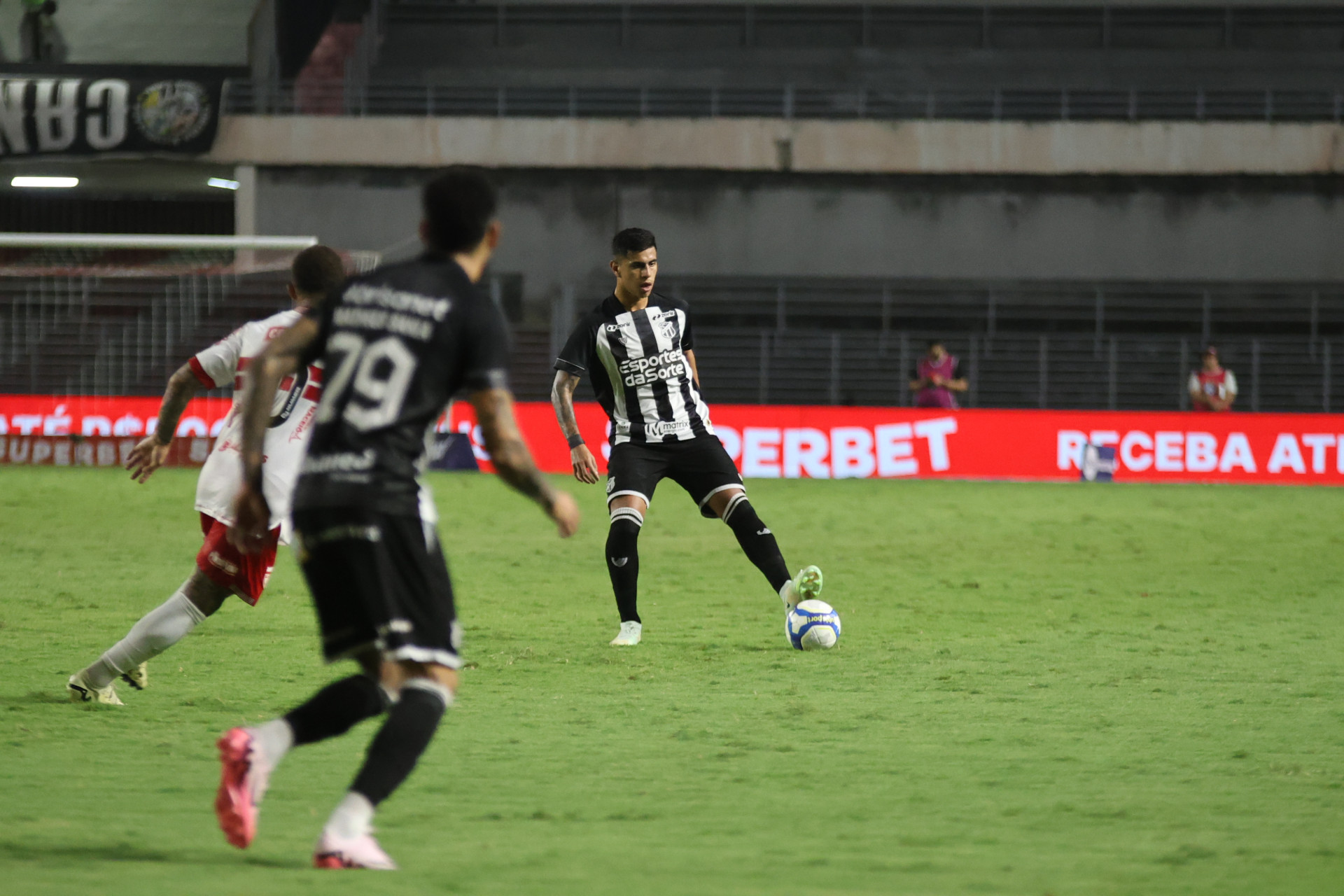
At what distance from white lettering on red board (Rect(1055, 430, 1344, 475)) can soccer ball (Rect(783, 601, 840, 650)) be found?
13784 millimetres

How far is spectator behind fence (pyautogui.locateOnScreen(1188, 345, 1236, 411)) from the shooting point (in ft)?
71.3

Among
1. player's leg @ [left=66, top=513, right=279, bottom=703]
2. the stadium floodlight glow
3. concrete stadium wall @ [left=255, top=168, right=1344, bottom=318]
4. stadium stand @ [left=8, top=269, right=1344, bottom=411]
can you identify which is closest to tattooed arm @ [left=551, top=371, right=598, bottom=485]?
player's leg @ [left=66, top=513, right=279, bottom=703]

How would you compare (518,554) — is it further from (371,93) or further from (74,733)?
(371,93)

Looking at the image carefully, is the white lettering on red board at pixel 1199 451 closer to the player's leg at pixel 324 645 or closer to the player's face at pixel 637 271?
the player's face at pixel 637 271

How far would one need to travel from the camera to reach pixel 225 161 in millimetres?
28812

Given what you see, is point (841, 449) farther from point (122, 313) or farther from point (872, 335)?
point (122, 313)

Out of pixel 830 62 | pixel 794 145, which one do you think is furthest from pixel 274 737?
pixel 830 62

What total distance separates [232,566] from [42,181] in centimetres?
2767

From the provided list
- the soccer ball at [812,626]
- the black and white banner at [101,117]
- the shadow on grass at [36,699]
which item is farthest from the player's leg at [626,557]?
the black and white banner at [101,117]

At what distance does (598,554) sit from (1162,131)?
18504 mm

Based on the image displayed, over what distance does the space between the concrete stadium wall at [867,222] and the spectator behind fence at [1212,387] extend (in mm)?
6603

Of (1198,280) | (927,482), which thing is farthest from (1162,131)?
(927,482)

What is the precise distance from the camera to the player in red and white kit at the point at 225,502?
585 cm

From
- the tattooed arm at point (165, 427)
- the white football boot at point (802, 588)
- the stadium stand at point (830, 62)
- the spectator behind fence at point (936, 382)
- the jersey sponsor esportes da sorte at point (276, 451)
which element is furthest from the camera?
the stadium stand at point (830, 62)
